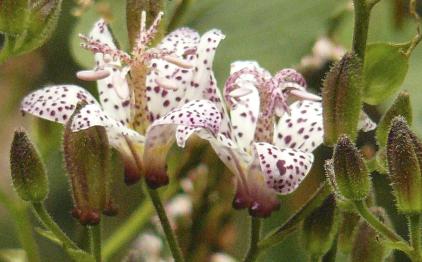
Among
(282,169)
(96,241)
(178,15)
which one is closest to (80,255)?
(96,241)

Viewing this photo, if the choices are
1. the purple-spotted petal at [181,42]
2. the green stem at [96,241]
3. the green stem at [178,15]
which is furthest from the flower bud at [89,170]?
the green stem at [178,15]

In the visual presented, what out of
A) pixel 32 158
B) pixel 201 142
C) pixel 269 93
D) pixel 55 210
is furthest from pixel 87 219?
pixel 55 210

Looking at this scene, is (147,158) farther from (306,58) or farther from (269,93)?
(306,58)

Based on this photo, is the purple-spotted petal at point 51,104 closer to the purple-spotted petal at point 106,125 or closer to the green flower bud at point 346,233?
the purple-spotted petal at point 106,125

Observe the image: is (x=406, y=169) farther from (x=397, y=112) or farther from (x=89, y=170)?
(x=89, y=170)

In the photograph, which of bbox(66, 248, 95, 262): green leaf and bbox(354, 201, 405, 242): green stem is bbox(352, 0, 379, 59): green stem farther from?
bbox(66, 248, 95, 262): green leaf

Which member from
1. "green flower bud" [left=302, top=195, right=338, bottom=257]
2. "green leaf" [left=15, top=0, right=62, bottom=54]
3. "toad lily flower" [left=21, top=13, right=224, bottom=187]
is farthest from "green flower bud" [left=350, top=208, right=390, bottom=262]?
"green leaf" [left=15, top=0, right=62, bottom=54]

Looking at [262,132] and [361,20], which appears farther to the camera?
[262,132]
